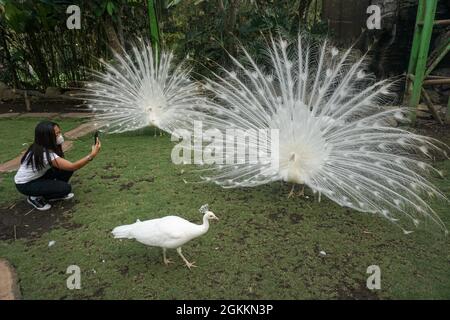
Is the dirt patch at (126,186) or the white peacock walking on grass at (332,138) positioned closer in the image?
the white peacock walking on grass at (332,138)

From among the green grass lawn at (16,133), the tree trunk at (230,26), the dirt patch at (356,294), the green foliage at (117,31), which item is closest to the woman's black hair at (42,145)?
the green grass lawn at (16,133)

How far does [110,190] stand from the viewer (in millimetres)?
4016

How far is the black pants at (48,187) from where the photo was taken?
11.7 feet

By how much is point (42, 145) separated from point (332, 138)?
2.59 m

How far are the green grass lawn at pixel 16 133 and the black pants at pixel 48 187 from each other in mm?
1596

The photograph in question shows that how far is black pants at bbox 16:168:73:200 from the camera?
3.55 m

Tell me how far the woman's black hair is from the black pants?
16 cm

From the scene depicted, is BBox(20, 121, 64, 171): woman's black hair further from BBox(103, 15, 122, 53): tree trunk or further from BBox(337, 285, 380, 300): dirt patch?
BBox(103, 15, 122, 53): tree trunk

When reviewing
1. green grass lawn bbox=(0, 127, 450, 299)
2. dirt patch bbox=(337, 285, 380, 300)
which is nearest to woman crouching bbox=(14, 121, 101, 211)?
green grass lawn bbox=(0, 127, 450, 299)

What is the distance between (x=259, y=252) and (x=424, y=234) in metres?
1.39

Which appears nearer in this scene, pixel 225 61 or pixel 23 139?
pixel 23 139

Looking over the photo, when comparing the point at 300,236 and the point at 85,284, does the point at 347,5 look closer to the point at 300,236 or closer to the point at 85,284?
the point at 300,236

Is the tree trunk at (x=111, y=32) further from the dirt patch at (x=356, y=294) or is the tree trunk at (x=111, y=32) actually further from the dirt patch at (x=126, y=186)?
the dirt patch at (x=356, y=294)

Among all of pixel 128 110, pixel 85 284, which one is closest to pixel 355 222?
pixel 85 284
